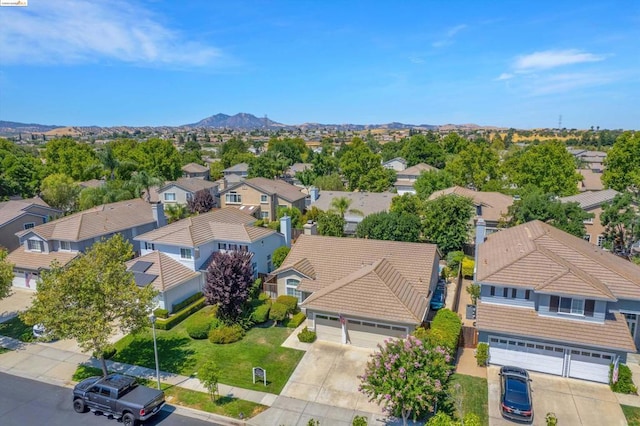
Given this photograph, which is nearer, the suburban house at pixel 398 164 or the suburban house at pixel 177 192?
the suburban house at pixel 177 192

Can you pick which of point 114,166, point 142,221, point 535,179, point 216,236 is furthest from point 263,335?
point 114,166

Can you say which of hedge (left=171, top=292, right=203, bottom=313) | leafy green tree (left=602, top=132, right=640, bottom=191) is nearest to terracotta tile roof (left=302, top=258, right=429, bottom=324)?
hedge (left=171, top=292, right=203, bottom=313)

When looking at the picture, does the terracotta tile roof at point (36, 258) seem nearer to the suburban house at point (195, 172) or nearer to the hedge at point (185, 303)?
the hedge at point (185, 303)

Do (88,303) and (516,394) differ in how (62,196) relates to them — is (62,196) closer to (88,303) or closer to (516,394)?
(88,303)

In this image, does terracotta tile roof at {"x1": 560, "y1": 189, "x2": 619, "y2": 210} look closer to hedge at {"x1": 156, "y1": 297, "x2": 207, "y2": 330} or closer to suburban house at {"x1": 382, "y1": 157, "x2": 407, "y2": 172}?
hedge at {"x1": 156, "y1": 297, "x2": 207, "y2": 330}

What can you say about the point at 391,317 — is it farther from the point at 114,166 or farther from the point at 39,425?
Result: the point at 114,166

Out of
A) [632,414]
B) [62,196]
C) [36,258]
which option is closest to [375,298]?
[632,414]

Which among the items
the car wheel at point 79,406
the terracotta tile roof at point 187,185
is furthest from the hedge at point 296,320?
the terracotta tile roof at point 187,185
